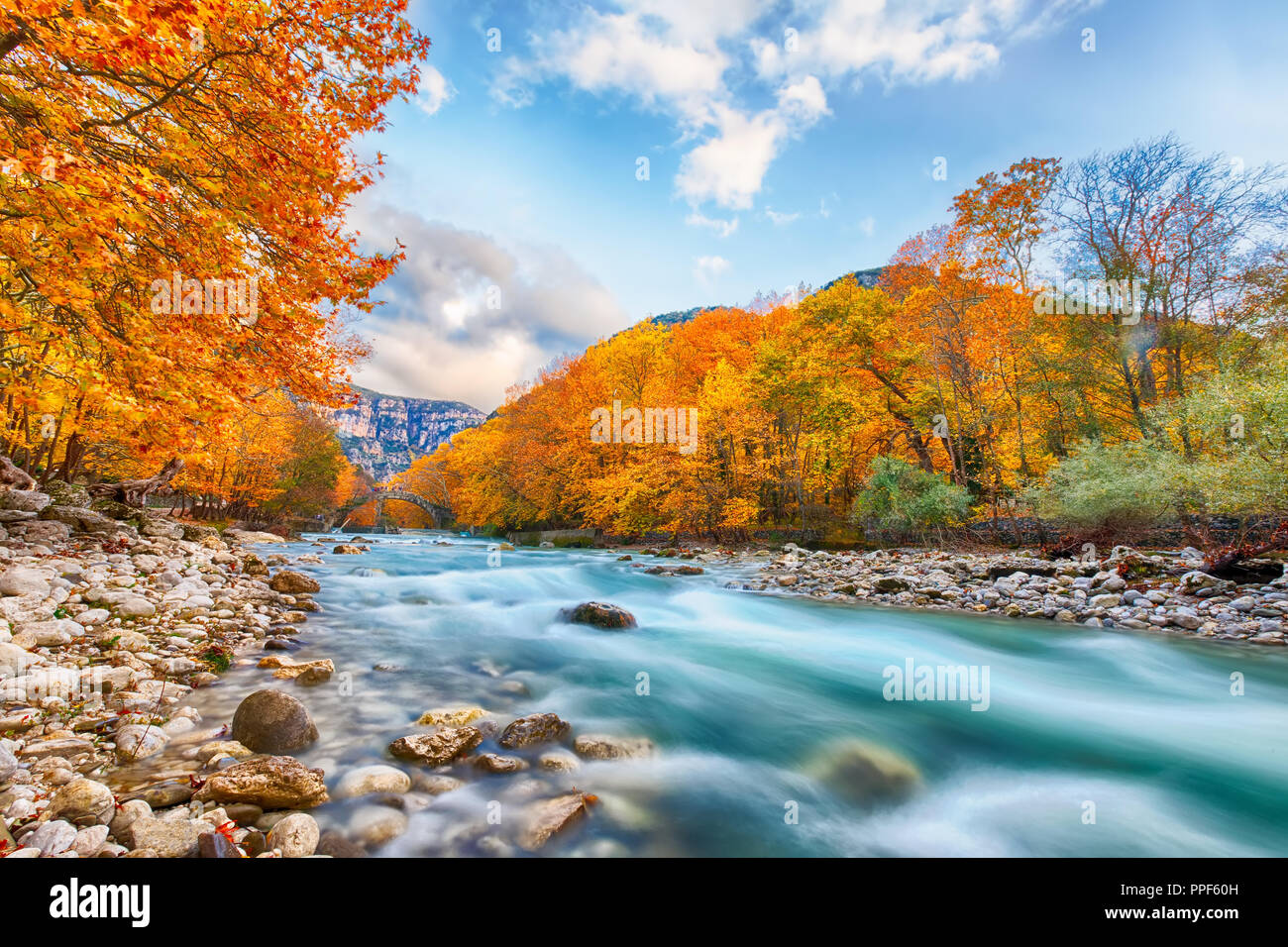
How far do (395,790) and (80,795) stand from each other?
5.15 ft

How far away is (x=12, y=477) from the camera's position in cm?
1095

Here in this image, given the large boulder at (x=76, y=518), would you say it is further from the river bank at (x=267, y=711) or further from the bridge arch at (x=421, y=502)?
the bridge arch at (x=421, y=502)

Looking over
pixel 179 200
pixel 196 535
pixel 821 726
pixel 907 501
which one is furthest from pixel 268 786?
pixel 907 501

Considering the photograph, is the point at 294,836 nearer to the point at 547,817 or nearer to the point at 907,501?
the point at 547,817

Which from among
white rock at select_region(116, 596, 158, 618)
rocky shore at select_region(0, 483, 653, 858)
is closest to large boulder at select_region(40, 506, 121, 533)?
rocky shore at select_region(0, 483, 653, 858)

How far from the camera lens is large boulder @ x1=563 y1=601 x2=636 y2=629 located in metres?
8.79

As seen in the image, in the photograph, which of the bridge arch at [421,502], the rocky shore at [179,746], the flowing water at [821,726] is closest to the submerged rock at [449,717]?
the rocky shore at [179,746]

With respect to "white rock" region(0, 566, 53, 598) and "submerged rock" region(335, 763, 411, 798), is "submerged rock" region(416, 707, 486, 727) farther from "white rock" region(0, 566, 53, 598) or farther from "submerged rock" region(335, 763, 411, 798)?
"white rock" region(0, 566, 53, 598)

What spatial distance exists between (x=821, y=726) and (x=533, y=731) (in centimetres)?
303

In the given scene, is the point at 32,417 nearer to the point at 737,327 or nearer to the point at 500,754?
the point at 500,754

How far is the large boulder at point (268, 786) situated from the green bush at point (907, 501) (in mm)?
18862
